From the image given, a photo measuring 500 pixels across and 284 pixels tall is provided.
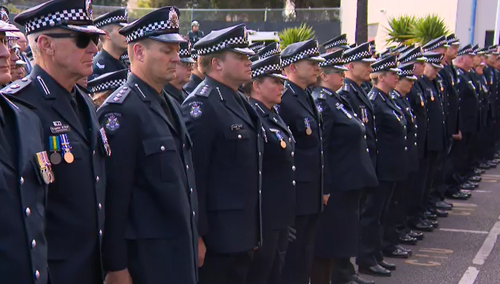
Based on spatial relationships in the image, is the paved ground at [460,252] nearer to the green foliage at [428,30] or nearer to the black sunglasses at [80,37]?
the black sunglasses at [80,37]

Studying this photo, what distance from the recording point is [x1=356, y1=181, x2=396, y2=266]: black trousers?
6.06 metres

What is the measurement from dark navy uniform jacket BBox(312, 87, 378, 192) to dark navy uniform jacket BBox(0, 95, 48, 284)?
128 inches

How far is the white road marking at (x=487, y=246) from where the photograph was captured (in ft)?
21.6

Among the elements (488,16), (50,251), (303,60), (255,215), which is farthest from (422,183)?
(488,16)

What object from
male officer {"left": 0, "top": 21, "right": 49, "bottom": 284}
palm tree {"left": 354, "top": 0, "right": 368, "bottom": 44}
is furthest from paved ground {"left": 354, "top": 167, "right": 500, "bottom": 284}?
palm tree {"left": 354, "top": 0, "right": 368, "bottom": 44}

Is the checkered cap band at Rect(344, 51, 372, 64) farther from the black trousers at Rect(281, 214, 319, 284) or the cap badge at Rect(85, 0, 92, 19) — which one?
the cap badge at Rect(85, 0, 92, 19)

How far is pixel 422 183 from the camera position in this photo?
771cm

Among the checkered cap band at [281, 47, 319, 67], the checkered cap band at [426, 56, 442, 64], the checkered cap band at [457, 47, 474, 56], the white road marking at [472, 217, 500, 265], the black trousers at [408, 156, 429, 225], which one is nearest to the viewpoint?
the checkered cap band at [281, 47, 319, 67]

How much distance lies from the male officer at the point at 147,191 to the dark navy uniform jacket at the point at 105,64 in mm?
2142

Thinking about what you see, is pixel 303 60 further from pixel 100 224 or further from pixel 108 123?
pixel 100 224

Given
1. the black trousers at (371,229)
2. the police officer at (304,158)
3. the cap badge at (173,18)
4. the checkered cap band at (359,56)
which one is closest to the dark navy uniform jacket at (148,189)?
the cap badge at (173,18)

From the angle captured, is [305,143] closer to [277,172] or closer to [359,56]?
[277,172]

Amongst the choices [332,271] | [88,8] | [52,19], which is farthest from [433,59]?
[52,19]

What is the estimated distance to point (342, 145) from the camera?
5.31 metres
